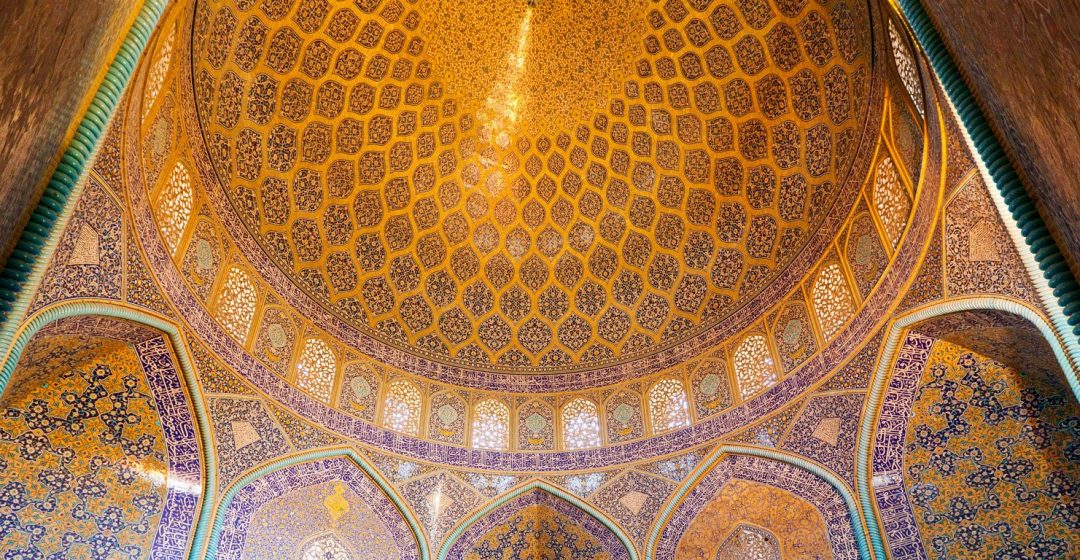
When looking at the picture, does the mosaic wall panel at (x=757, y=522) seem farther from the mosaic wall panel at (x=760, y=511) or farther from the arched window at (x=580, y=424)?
the arched window at (x=580, y=424)

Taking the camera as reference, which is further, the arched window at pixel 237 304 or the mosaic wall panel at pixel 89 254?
the arched window at pixel 237 304

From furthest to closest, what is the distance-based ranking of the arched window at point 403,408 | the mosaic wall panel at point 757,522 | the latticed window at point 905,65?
the arched window at point 403,408 < the mosaic wall panel at point 757,522 < the latticed window at point 905,65

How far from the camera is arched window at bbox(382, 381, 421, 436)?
37.2 ft

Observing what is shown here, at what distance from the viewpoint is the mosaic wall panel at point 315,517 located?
9.17m

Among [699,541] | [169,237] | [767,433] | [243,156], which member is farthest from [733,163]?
[169,237]

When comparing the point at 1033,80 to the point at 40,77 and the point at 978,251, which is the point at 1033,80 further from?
the point at 978,251

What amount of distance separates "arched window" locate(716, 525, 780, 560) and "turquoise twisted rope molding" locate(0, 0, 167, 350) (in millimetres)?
8823

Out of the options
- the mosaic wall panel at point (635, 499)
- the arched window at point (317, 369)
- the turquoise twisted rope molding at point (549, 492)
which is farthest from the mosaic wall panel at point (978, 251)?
the arched window at point (317, 369)

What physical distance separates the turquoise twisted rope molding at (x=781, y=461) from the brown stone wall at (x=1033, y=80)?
5.24 m

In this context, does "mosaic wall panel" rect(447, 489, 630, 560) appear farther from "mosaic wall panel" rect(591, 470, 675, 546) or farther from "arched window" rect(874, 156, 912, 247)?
"arched window" rect(874, 156, 912, 247)

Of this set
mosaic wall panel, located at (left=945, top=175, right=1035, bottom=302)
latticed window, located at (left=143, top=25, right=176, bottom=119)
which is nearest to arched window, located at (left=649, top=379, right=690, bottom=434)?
mosaic wall panel, located at (left=945, top=175, right=1035, bottom=302)

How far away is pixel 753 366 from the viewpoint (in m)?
11.3

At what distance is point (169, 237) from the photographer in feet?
29.4

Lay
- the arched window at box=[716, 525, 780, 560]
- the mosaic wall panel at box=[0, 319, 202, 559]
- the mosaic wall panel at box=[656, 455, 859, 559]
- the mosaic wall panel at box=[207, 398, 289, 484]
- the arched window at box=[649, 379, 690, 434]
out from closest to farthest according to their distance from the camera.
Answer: the mosaic wall panel at box=[0, 319, 202, 559]
the mosaic wall panel at box=[207, 398, 289, 484]
the mosaic wall panel at box=[656, 455, 859, 559]
the arched window at box=[716, 525, 780, 560]
the arched window at box=[649, 379, 690, 434]
